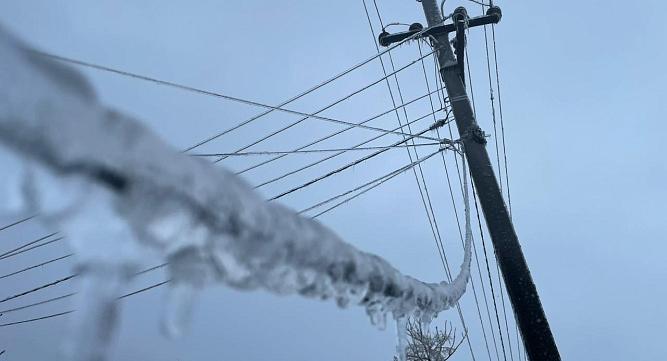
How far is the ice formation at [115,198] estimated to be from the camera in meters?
0.75

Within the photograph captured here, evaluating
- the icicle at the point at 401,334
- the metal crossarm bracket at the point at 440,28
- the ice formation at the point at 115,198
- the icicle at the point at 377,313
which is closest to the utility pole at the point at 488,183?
A: the metal crossarm bracket at the point at 440,28

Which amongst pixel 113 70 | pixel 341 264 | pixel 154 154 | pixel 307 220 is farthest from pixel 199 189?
pixel 113 70

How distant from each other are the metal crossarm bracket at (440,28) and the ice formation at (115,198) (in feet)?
17.7

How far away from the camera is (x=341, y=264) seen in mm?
1588

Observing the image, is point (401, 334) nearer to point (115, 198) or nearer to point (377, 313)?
point (377, 313)

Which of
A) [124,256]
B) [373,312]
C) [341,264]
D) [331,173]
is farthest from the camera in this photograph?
[331,173]

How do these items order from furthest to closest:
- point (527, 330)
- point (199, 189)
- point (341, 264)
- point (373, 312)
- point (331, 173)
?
1. point (331, 173)
2. point (527, 330)
3. point (373, 312)
4. point (341, 264)
5. point (199, 189)

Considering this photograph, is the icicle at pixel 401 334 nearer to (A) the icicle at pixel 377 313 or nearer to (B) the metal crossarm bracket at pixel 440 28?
(A) the icicle at pixel 377 313

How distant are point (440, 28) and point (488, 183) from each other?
2.33 meters

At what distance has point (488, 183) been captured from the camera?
4891 mm

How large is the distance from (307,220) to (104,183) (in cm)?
73

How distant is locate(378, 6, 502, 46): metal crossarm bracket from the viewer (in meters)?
6.10

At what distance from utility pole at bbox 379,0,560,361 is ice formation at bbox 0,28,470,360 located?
3.54 metres

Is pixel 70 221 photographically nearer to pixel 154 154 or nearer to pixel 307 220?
pixel 154 154
